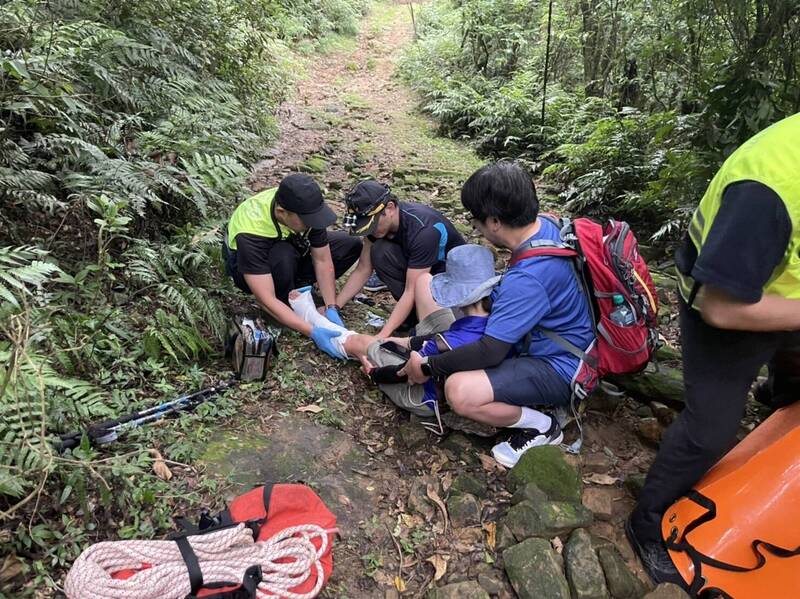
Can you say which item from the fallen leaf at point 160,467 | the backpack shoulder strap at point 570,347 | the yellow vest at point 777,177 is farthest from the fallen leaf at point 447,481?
the yellow vest at point 777,177

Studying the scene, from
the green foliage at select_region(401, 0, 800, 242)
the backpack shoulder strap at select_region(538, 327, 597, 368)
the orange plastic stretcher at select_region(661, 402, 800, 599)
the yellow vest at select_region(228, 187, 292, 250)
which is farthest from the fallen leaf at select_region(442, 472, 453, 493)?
the green foliage at select_region(401, 0, 800, 242)

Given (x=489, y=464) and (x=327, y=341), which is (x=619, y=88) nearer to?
(x=327, y=341)

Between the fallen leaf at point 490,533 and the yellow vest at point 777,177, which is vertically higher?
the yellow vest at point 777,177

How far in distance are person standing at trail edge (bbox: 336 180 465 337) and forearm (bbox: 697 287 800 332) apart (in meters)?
2.26

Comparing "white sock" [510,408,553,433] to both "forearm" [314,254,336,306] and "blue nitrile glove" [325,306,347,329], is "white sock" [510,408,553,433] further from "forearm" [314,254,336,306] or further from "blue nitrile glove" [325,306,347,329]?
"forearm" [314,254,336,306]

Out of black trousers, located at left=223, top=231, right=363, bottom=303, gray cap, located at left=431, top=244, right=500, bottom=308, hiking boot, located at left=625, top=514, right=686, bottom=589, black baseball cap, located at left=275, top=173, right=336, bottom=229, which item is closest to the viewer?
hiking boot, located at left=625, top=514, right=686, bottom=589

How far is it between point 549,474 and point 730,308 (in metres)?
1.32

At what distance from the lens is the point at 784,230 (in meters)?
1.79

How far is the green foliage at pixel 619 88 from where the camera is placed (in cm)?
454

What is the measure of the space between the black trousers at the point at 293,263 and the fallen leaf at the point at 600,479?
2559 mm

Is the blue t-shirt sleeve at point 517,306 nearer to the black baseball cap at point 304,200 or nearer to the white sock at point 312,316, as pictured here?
the white sock at point 312,316

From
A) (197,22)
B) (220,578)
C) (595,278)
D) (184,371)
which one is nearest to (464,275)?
(595,278)

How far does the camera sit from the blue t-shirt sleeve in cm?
286

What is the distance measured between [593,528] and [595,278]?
1.30 metres
